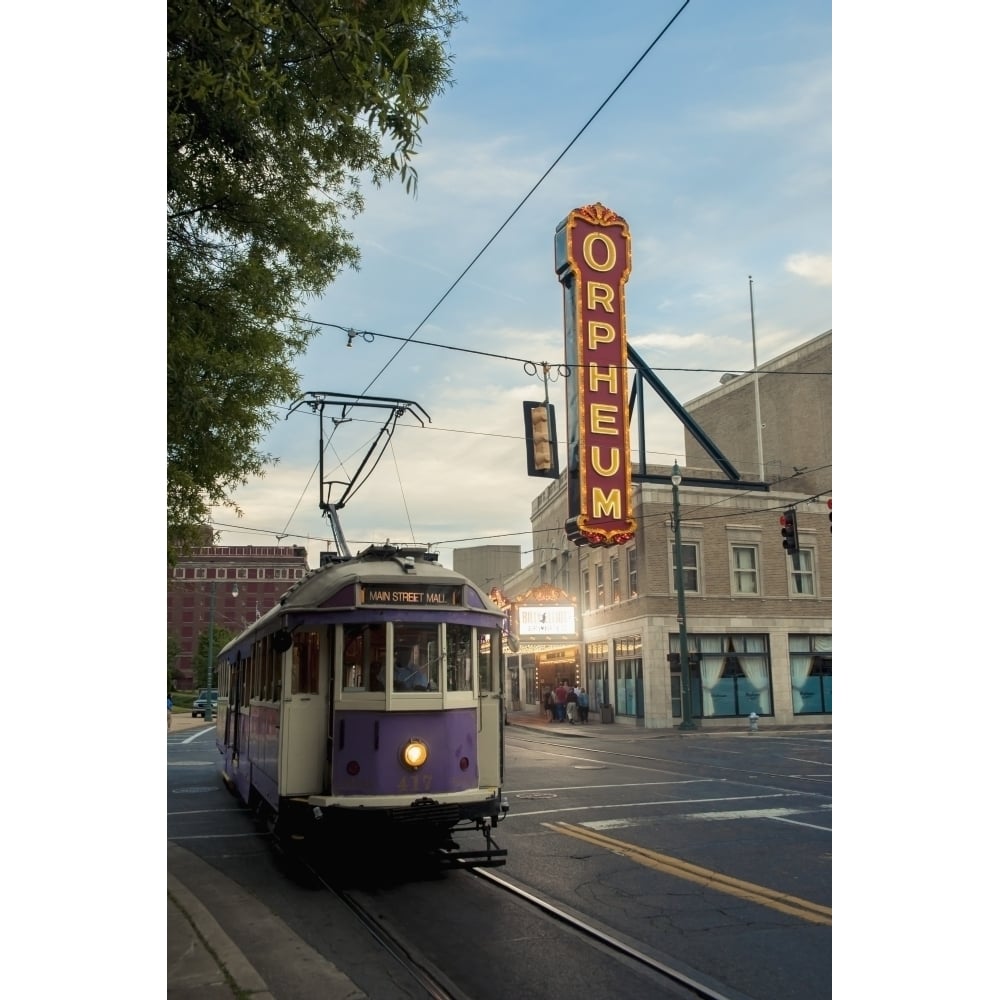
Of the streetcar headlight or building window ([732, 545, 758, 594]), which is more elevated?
building window ([732, 545, 758, 594])

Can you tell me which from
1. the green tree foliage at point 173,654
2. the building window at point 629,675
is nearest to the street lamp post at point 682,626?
the building window at point 629,675

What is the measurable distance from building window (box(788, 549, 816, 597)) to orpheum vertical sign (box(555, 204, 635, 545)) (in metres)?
9.24

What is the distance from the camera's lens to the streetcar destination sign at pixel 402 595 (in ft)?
32.0

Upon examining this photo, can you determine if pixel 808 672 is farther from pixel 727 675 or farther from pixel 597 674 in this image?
pixel 597 674

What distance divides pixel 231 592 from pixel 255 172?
8804 centimetres

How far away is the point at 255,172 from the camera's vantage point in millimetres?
7199

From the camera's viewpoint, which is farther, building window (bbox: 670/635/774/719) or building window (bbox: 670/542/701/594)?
building window (bbox: 670/542/701/594)

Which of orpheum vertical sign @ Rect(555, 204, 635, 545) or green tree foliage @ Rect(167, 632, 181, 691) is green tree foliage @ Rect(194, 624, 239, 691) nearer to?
green tree foliage @ Rect(167, 632, 181, 691)

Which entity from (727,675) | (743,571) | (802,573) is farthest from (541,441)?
(802,573)

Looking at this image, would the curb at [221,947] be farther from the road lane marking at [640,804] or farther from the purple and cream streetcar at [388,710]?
the road lane marking at [640,804]

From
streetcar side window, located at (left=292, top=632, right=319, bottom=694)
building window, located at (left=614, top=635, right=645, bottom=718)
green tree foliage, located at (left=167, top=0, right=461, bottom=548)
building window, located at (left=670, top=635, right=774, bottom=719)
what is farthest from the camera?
building window, located at (left=614, top=635, right=645, bottom=718)

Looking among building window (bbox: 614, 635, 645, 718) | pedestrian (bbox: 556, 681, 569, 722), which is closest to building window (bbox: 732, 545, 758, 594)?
building window (bbox: 614, 635, 645, 718)

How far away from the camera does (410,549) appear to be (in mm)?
10875

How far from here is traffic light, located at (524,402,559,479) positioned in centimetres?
2895
